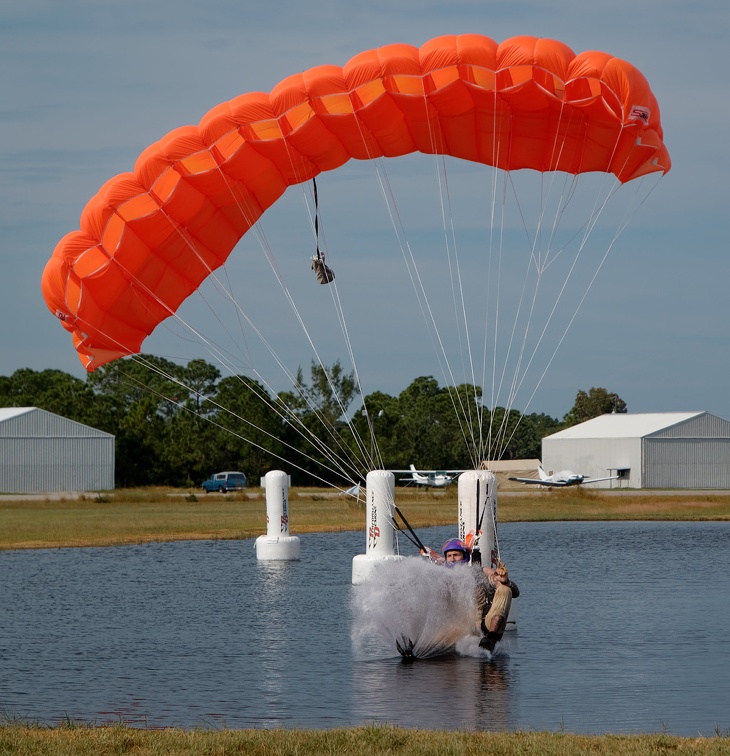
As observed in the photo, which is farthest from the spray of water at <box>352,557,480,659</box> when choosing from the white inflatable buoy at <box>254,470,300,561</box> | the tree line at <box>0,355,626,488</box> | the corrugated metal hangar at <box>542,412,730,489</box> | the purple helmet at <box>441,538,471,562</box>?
the corrugated metal hangar at <box>542,412,730,489</box>

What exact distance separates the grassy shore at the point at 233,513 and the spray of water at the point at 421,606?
746 inches

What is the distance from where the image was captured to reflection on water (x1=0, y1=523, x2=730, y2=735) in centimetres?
1162

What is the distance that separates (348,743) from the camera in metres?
9.59

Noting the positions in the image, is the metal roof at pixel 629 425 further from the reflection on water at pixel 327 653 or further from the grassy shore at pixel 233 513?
the reflection on water at pixel 327 653

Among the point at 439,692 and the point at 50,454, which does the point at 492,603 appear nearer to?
the point at 439,692

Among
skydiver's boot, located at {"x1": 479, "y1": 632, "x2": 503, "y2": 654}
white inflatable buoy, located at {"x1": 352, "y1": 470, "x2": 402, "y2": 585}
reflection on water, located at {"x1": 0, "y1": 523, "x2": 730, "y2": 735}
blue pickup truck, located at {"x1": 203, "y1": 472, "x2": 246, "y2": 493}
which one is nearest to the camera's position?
reflection on water, located at {"x1": 0, "y1": 523, "x2": 730, "y2": 735}

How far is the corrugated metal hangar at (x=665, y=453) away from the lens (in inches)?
3115

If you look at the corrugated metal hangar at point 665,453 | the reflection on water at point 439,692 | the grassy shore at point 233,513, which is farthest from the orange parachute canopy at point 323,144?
the corrugated metal hangar at point 665,453

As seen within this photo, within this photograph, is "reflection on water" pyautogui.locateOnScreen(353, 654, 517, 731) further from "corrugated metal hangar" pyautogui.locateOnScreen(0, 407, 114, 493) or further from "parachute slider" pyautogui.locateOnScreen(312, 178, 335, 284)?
"corrugated metal hangar" pyautogui.locateOnScreen(0, 407, 114, 493)

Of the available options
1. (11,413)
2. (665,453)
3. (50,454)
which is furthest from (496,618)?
(665,453)

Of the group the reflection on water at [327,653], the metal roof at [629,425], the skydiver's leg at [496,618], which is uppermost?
the metal roof at [629,425]

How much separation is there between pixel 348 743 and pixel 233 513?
119ft

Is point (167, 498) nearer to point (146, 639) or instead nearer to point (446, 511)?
point (446, 511)

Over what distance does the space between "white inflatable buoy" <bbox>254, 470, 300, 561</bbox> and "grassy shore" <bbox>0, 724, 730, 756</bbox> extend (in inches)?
657
